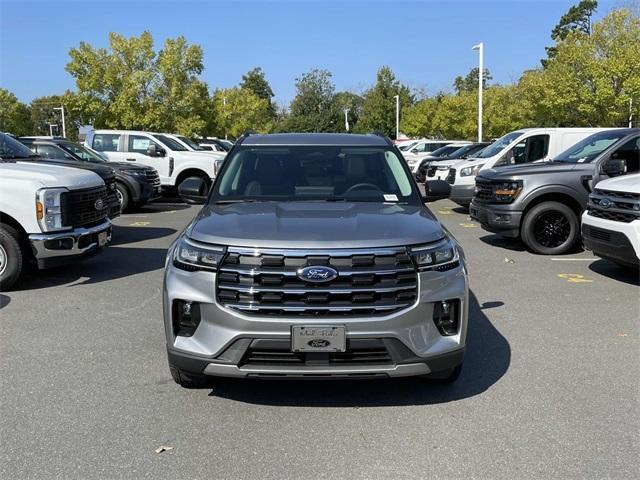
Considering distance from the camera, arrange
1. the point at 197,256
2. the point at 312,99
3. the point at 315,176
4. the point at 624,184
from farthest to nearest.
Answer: the point at 312,99 < the point at 624,184 < the point at 315,176 < the point at 197,256

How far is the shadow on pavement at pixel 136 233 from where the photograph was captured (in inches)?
431

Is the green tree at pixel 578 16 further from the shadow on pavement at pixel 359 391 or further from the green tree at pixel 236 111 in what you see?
the shadow on pavement at pixel 359 391

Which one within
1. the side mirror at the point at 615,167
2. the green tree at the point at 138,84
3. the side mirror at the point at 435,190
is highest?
the green tree at the point at 138,84

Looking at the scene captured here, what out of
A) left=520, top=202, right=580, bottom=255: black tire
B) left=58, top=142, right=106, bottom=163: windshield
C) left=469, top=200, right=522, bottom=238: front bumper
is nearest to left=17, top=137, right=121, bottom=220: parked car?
left=58, top=142, right=106, bottom=163: windshield

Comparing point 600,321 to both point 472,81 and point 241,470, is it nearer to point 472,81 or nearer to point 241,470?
point 241,470

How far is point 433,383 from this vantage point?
420cm

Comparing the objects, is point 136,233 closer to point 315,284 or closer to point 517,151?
point 517,151

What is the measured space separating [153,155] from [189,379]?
14.4 meters

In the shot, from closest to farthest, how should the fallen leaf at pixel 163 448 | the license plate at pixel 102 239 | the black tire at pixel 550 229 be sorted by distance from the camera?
1. the fallen leaf at pixel 163 448
2. the license plate at pixel 102 239
3. the black tire at pixel 550 229

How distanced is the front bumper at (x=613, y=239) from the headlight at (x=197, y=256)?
505 cm

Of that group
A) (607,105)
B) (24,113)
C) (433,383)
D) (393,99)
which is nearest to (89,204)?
(433,383)

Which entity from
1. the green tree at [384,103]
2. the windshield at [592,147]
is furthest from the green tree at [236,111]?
the windshield at [592,147]

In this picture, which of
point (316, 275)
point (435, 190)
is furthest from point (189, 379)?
point (435, 190)

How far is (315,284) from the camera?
11.5ft
